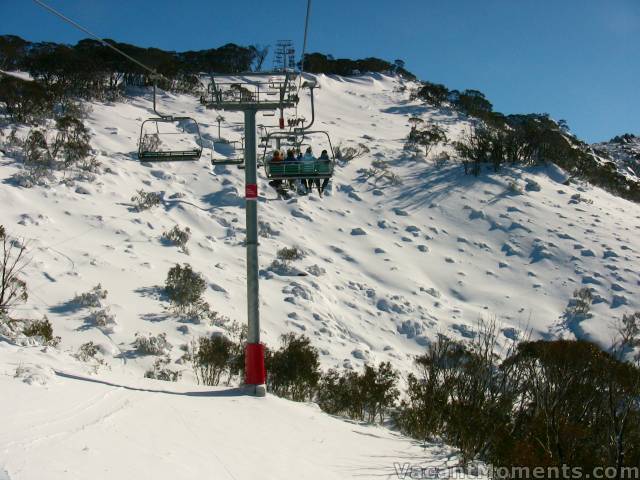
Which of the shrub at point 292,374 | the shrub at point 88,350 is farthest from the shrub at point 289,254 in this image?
the shrub at point 88,350

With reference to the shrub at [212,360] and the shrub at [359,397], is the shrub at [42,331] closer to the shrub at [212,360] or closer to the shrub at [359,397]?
the shrub at [212,360]

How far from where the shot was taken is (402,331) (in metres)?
20.3

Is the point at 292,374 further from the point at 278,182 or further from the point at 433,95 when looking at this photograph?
the point at 433,95

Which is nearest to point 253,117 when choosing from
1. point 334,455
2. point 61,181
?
point 334,455

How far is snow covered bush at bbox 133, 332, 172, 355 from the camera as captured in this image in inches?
547

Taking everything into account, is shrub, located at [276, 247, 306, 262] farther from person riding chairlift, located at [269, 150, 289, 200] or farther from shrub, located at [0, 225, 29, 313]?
shrub, located at [0, 225, 29, 313]

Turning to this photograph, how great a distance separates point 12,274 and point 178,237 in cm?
788

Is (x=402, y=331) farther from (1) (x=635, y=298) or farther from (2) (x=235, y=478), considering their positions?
(2) (x=235, y=478)

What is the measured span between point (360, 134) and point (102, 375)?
3388 cm

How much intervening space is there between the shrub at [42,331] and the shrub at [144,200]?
11.0 meters

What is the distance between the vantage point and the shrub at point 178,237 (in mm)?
21402

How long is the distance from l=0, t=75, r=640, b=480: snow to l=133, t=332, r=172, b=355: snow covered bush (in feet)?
0.81

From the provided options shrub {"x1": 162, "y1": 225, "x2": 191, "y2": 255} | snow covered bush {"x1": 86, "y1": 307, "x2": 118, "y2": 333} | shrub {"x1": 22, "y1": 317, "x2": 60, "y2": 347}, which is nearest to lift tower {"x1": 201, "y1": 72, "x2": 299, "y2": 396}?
shrub {"x1": 22, "y1": 317, "x2": 60, "y2": 347}

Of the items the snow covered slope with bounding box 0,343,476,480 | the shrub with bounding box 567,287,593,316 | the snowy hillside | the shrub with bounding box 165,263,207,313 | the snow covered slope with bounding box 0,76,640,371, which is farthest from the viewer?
the snowy hillside
